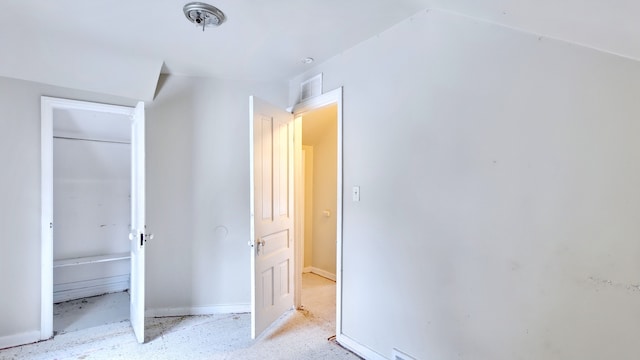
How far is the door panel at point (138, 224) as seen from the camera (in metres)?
2.47

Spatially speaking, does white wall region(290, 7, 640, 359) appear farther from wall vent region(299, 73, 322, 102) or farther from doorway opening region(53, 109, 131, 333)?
doorway opening region(53, 109, 131, 333)

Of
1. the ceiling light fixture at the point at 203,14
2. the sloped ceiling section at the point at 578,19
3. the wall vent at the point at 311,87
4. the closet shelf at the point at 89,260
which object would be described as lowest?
the closet shelf at the point at 89,260

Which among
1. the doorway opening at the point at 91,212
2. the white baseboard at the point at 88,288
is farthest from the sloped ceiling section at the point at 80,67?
the white baseboard at the point at 88,288

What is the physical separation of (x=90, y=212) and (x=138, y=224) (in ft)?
4.65

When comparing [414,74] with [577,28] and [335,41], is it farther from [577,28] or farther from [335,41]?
[577,28]

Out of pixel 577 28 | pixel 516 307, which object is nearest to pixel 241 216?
pixel 516 307

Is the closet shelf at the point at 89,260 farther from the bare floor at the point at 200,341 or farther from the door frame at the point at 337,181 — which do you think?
the door frame at the point at 337,181

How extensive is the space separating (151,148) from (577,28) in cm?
314

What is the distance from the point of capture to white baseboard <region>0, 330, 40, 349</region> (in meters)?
2.34

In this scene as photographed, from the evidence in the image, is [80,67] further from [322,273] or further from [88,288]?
[322,273]

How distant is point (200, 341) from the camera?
8.20 ft

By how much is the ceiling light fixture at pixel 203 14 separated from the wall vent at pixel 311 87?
0.99 meters

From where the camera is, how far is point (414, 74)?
6.44ft

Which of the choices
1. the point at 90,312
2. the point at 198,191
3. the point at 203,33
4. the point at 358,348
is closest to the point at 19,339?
the point at 90,312
